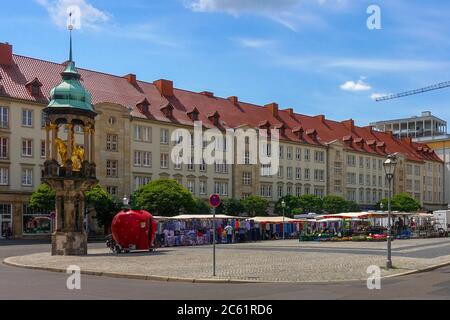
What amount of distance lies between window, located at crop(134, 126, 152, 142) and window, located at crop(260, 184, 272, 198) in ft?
60.3

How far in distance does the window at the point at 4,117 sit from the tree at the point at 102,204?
10.3 m

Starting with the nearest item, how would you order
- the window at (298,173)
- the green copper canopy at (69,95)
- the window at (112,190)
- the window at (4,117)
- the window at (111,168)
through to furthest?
the green copper canopy at (69,95) < the window at (4,117) < the window at (112,190) < the window at (111,168) < the window at (298,173)

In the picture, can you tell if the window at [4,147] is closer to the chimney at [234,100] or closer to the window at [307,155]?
the chimney at [234,100]

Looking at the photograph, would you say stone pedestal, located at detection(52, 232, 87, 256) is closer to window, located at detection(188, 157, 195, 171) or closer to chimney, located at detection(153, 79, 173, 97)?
window, located at detection(188, 157, 195, 171)

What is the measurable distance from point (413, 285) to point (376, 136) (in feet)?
311

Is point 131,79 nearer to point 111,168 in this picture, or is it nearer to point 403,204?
point 111,168

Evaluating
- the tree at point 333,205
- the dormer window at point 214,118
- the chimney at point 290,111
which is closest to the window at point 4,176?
the dormer window at point 214,118

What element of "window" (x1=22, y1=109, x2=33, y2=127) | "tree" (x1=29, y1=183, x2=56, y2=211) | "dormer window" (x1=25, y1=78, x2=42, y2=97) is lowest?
"tree" (x1=29, y1=183, x2=56, y2=211)

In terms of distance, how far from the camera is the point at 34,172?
194 ft

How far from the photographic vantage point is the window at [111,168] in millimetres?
64750

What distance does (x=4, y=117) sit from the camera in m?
57.7

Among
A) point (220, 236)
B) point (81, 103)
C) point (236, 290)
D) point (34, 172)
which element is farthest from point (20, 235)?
point (236, 290)

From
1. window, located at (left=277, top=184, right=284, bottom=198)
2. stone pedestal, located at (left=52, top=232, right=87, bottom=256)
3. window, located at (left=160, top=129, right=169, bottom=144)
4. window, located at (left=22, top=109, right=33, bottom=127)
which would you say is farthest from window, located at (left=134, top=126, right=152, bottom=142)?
stone pedestal, located at (left=52, top=232, right=87, bottom=256)

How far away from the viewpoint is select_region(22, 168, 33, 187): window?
58500 mm
